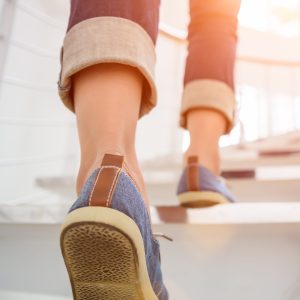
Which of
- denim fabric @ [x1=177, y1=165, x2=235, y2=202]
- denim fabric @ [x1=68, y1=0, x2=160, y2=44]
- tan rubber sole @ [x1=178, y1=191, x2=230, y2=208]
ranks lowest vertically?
tan rubber sole @ [x1=178, y1=191, x2=230, y2=208]

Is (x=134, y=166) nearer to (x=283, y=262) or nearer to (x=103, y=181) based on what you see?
(x=103, y=181)

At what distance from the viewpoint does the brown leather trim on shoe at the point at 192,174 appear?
821 millimetres

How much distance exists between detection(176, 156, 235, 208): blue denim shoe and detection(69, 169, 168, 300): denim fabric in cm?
36

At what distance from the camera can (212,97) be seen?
0.81 m

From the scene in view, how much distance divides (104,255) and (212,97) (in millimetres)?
535

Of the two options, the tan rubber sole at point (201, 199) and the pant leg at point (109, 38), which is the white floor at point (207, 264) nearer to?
the tan rubber sole at point (201, 199)

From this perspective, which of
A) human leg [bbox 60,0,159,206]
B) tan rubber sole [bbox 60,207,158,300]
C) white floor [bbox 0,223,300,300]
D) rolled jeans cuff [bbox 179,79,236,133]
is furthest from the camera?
rolled jeans cuff [bbox 179,79,236,133]

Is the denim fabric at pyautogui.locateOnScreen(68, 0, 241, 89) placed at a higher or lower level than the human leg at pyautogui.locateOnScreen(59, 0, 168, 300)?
higher

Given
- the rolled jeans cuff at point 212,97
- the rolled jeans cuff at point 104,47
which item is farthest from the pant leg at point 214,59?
the rolled jeans cuff at point 104,47

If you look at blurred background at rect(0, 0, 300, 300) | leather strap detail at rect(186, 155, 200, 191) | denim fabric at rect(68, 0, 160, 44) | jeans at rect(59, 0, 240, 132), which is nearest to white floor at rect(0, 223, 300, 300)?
blurred background at rect(0, 0, 300, 300)

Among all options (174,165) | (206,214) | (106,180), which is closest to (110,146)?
(106,180)

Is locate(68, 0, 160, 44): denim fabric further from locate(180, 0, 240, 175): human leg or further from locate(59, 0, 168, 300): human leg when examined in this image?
locate(180, 0, 240, 175): human leg

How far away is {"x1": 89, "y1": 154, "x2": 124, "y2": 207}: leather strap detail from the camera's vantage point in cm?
38

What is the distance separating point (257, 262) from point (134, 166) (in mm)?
366
